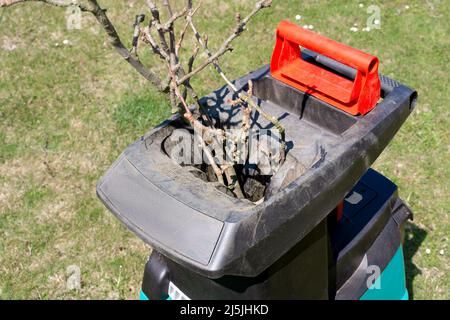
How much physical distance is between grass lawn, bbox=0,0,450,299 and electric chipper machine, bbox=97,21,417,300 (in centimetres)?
79

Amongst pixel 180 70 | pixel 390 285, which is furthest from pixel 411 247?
pixel 180 70

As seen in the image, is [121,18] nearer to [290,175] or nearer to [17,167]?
[17,167]

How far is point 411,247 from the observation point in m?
2.62

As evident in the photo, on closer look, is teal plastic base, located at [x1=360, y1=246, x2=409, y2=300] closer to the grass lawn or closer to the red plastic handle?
the grass lawn

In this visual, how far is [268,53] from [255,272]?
2486 mm

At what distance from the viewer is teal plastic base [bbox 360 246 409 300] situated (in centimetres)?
185

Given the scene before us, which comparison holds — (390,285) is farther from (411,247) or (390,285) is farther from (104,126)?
(104,126)

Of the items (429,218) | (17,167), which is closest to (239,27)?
(429,218)

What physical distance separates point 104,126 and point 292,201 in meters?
2.09

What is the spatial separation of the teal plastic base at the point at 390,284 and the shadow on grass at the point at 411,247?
50 centimetres

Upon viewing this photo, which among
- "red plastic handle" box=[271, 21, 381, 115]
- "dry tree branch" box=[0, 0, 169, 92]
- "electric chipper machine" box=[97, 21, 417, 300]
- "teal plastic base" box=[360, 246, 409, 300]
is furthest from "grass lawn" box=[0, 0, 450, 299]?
"dry tree branch" box=[0, 0, 169, 92]
